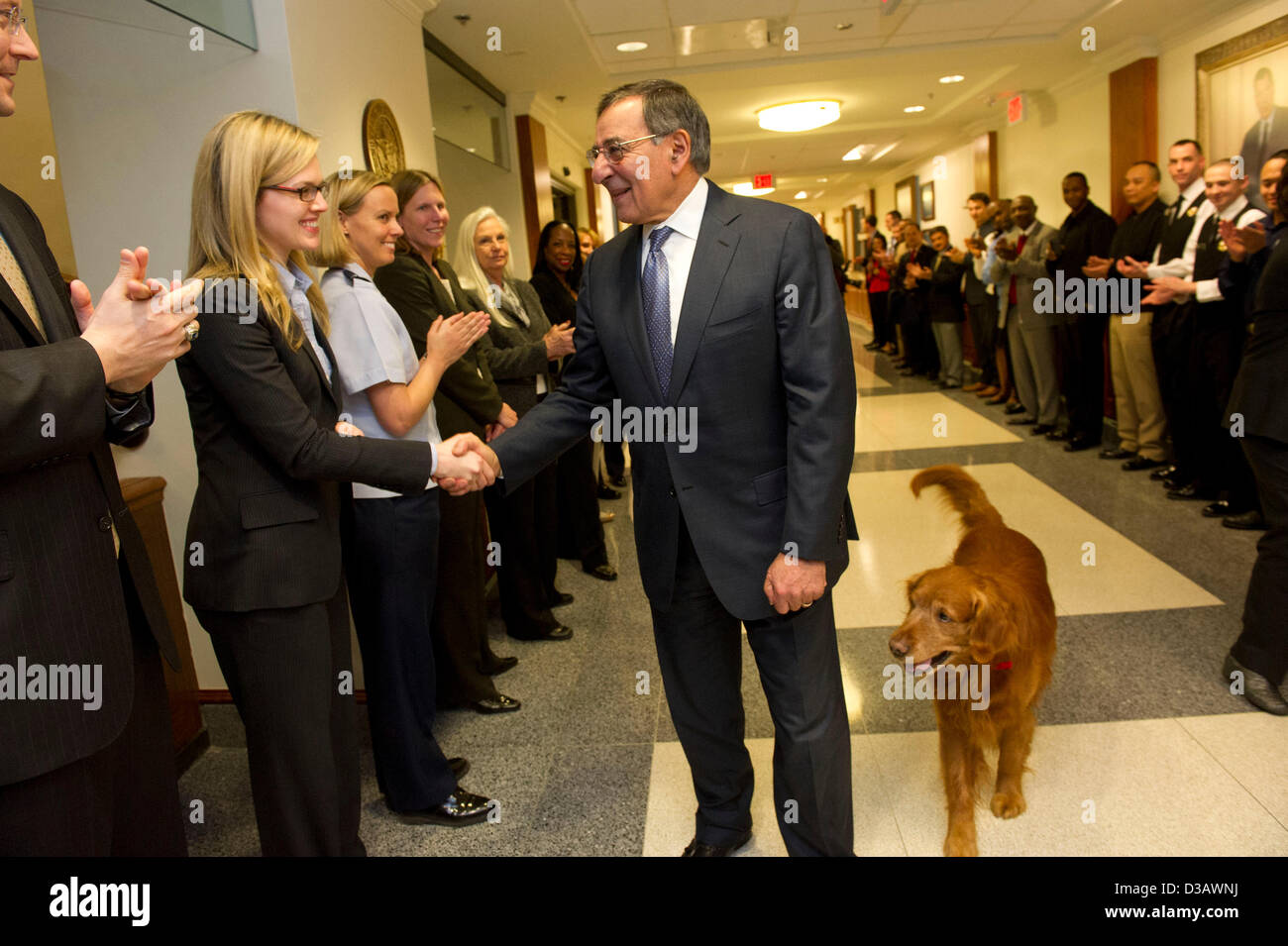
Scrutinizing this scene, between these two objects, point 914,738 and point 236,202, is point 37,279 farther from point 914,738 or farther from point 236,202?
point 914,738

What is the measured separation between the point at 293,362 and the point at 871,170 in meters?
17.5

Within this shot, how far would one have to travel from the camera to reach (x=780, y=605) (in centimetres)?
181

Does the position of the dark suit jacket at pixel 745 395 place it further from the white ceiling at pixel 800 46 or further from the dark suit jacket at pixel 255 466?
the white ceiling at pixel 800 46

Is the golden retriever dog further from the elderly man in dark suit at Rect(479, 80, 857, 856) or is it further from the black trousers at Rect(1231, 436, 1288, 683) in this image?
the black trousers at Rect(1231, 436, 1288, 683)

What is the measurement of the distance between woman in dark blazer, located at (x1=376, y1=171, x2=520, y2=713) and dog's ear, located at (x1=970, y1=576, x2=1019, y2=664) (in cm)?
152

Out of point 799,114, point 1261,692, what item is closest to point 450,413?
Answer: point 1261,692

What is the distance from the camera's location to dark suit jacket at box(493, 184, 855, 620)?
1.76m

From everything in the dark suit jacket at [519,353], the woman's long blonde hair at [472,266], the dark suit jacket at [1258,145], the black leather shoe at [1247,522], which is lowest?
the black leather shoe at [1247,522]

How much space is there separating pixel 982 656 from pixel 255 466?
1.58 meters

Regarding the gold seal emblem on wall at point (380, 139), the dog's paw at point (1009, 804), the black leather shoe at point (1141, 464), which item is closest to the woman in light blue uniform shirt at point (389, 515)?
the dog's paw at point (1009, 804)

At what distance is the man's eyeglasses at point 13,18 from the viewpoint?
1.21 meters

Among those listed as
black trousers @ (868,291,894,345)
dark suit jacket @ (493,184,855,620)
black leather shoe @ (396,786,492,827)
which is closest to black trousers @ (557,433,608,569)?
black leather shoe @ (396,786,492,827)

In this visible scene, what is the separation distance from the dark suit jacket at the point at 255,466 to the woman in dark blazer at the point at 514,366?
5.43 feet
